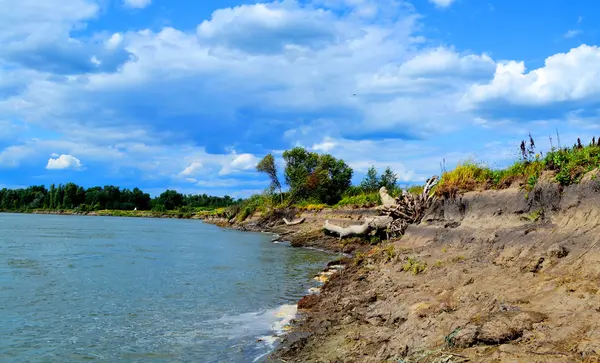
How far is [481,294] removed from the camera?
8.66 metres

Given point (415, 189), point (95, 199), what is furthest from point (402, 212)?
point (95, 199)

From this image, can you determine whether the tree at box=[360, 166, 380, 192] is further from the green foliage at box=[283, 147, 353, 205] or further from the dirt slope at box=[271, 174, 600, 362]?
the dirt slope at box=[271, 174, 600, 362]

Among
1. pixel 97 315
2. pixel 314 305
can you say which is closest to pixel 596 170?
pixel 314 305

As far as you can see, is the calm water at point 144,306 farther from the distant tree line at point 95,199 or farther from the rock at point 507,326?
the distant tree line at point 95,199

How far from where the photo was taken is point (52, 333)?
1107 cm

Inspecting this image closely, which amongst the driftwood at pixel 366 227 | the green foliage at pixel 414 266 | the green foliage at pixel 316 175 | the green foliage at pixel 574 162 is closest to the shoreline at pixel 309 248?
the driftwood at pixel 366 227

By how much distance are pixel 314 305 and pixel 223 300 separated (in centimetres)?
384

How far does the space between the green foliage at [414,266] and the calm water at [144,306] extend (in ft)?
11.8

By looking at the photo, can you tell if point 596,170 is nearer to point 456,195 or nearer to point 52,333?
point 456,195

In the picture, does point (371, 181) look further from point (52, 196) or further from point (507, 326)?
point (52, 196)

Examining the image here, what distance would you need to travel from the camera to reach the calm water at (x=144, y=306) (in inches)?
388

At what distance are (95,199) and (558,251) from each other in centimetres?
16941

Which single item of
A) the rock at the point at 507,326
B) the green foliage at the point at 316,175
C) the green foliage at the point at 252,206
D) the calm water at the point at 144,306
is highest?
the green foliage at the point at 316,175

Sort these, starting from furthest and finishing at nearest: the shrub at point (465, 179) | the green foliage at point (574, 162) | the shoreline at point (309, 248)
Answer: the shrub at point (465, 179) < the green foliage at point (574, 162) < the shoreline at point (309, 248)
